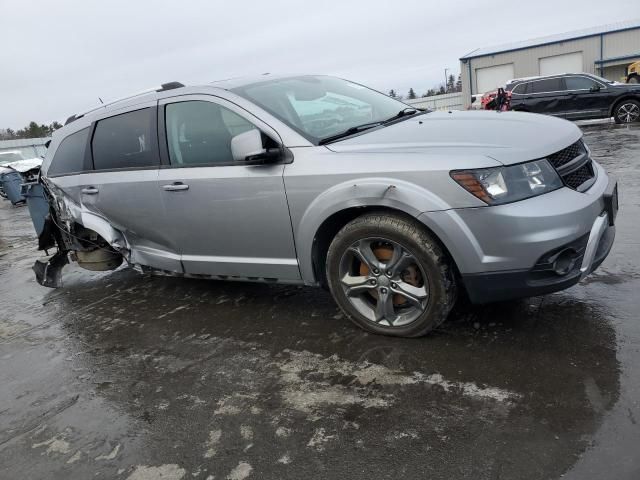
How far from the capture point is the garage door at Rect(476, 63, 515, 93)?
119 ft

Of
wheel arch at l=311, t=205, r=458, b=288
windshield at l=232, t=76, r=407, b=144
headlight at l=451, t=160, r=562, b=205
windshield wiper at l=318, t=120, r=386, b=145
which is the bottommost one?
wheel arch at l=311, t=205, r=458, b=288

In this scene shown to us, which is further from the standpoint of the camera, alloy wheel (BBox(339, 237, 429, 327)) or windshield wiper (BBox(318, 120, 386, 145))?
windshield wiper (BBox(318, 120, 386, 145))

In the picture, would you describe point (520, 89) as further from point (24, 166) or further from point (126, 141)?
point (24, 166)

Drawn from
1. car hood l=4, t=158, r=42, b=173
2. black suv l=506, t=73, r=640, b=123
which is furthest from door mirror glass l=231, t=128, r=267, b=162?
car hood l=4, t=158, r=42, b=173

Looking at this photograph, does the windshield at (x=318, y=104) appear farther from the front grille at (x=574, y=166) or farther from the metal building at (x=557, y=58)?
the metal building at (x=557, y=58)

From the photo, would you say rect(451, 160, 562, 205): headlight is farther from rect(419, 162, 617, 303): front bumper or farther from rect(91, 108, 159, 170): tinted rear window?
rect(91, 108, 159, 170): tinted rear window

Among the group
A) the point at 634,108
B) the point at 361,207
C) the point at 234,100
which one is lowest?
the point at 634,108

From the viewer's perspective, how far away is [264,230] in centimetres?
356

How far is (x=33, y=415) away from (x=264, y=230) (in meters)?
1.82

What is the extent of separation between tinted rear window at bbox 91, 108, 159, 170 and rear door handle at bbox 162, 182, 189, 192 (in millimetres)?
262

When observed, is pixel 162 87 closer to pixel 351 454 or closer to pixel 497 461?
pixel 351 454

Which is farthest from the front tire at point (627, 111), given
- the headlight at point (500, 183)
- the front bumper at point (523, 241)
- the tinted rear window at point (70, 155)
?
the tinted rear window at point (70, 155)

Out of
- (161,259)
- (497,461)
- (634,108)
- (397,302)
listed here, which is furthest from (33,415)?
(634,108)

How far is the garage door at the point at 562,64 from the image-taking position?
3447 centimetres
